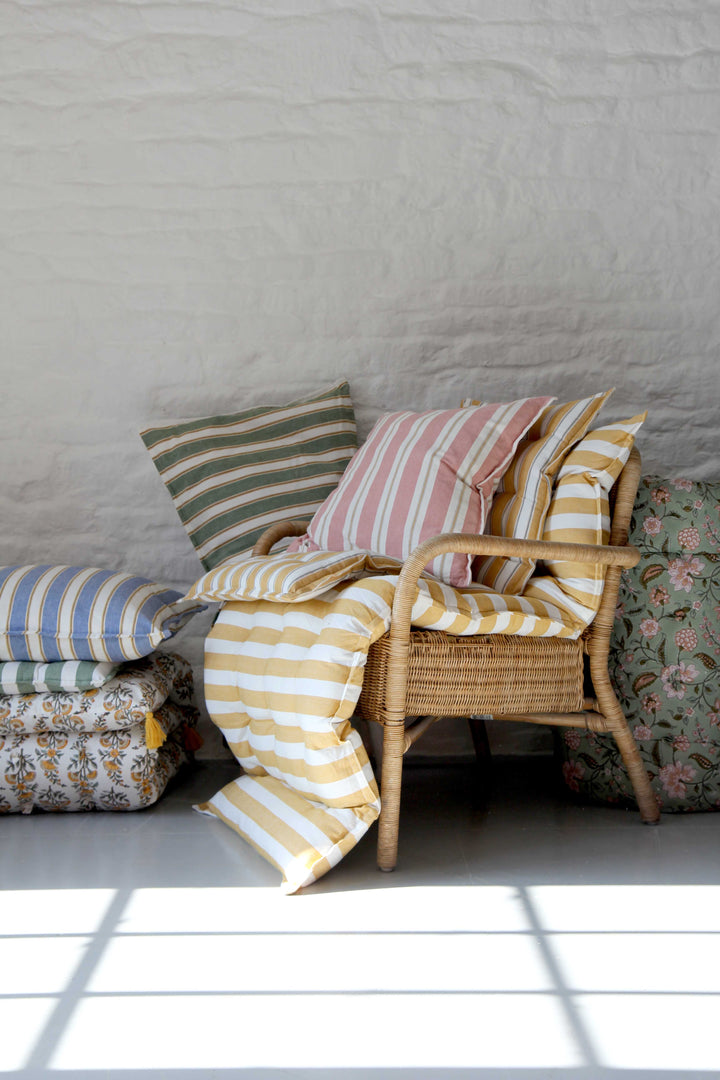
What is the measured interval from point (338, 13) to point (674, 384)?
1.62 meters

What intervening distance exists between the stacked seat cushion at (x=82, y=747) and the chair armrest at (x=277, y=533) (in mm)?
482

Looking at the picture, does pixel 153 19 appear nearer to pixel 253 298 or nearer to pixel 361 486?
pixel 253 298

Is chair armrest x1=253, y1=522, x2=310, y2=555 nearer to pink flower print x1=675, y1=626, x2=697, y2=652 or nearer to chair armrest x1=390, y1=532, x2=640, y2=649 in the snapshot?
chair armrest x1=390, y1=532, x2=640, y2=649

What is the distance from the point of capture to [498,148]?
3.14m

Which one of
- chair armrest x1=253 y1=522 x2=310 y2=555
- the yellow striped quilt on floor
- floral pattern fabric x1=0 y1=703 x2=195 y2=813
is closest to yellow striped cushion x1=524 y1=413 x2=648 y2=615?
the yellow striped quilt on floor

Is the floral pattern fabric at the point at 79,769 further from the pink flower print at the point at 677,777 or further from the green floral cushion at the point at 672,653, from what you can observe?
the pink flower print at the point at 677,777

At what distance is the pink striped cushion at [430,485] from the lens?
2.30 meters

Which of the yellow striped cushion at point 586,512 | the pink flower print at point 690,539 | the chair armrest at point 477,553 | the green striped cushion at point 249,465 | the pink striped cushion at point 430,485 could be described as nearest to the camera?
the chair armrest at point 477,553

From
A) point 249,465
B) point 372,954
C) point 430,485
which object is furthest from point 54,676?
point 372,954

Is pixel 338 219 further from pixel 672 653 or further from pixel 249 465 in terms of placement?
pixel 672 653

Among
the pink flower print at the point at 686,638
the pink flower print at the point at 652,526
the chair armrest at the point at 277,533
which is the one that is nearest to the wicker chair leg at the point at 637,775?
the pink flower print at the point at 686,638

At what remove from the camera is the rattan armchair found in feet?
6.47

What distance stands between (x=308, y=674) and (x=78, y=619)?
2.46 ft

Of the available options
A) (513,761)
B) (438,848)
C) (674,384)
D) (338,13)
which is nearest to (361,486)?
(438,848)
